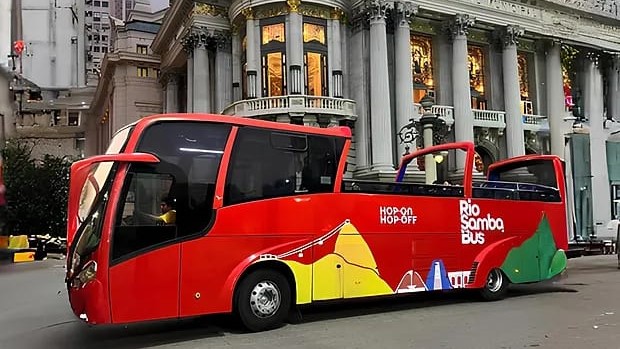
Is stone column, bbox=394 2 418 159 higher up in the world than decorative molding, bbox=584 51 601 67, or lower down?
lower down

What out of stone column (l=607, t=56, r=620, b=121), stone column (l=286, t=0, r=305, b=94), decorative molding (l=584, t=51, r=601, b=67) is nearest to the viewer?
stone column (l=286, t=0, r=305, b=94)

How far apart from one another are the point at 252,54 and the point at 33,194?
17327 millimetres

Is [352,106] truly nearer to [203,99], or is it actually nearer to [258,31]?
[258,31]

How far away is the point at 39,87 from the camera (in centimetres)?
7300

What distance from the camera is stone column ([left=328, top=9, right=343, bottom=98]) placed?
Result: 1148 inches

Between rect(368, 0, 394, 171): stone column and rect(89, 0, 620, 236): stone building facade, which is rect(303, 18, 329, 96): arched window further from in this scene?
rect(368, 0, 394, 171): stone column

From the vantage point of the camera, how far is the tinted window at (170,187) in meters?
7.48

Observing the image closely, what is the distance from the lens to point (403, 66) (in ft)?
98.7

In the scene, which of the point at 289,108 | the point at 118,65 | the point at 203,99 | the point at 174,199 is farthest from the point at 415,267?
the point at 118,65

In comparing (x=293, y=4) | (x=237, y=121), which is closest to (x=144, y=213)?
(x=237, y=121)

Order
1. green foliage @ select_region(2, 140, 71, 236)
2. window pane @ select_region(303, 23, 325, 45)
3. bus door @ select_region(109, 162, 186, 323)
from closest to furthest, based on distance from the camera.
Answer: bus door @ select_region(109, 162, 186, 323)
window pane @ select_region(303, 23, 325, 45)
green foliage @ select_region(2, 140, 71, 236)

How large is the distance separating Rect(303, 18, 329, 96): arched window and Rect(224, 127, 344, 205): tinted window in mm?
19646

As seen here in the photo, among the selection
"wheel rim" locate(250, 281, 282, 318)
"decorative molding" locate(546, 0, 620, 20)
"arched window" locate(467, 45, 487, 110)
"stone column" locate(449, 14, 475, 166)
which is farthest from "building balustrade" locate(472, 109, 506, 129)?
"wheel rim" locate(250, 281, 282, 318)

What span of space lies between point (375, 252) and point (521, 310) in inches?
115
